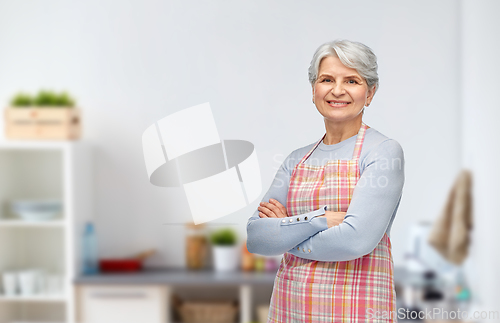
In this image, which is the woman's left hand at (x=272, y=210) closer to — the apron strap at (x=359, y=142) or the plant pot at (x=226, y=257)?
the apron strap at (x=359, y=142)

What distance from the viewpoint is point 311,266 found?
96 centimetres

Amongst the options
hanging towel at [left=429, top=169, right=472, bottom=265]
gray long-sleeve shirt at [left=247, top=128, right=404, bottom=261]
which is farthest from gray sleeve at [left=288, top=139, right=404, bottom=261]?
hanging towel at [left=429, top=169, right=472, bottom=265]

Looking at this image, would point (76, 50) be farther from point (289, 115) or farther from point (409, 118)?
point (409, 118)

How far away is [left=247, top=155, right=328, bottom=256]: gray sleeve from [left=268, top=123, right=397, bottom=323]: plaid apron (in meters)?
0.03

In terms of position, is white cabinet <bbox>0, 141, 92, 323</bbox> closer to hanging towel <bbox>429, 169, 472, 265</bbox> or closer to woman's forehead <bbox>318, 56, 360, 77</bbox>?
hanging towel <bbox>429, 169, 472, 265</bbox>

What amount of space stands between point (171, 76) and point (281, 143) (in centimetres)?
47

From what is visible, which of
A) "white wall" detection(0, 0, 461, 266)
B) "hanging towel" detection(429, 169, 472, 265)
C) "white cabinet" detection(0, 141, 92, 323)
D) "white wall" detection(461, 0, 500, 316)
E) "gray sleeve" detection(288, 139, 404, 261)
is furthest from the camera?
"white cabinet" detection(0, 141, 92, 323)

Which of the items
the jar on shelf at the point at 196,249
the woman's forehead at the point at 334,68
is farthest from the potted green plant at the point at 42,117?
the woman's forehead at the point at 334,68

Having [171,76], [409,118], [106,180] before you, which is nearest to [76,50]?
[106,180]

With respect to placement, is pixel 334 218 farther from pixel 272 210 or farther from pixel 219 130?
pixel 219 130

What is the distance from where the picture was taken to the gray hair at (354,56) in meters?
0.93

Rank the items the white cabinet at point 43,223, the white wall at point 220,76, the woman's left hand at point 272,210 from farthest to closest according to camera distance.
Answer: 1. the white cabinet at point 43,223
2. the white wall at point 220,76
3. the woman's left hand at point 272,210

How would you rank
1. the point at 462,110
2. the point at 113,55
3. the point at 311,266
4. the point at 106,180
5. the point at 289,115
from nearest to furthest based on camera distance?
the point at 311,266 → the point at 289,115 → the point at 462,110 → the point at 113,55 → the point at 106,180

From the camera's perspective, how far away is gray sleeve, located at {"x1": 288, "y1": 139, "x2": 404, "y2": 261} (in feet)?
2.89
